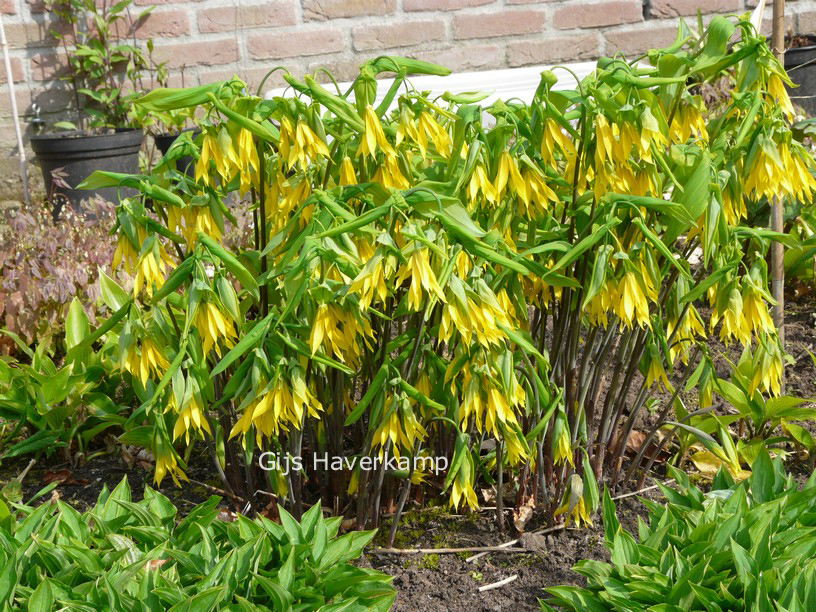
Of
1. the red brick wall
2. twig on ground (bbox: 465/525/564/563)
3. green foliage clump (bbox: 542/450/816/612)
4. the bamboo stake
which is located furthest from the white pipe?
green foliage clump (bbox: 542/450/816/612)

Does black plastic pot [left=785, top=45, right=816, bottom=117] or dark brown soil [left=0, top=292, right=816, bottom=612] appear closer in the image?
dark brown soil [left=0, top=292, right=816, bottom=612]

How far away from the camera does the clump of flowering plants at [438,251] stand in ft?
4.73

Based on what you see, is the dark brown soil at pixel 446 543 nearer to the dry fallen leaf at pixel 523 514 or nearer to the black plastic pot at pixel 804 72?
the dry fallen leaf at pixel 523 514

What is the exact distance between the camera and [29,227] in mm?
3416

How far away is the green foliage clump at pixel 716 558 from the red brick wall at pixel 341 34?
3277mm

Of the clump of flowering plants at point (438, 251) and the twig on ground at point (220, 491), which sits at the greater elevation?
the clump of flowering plants at point (438, 251)

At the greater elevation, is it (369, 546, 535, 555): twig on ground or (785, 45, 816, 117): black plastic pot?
(785, 45, 816, 117): black plastic pot

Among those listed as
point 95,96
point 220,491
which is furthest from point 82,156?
point 220,491

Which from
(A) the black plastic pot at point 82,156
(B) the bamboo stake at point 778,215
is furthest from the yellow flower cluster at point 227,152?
(A) the black plastic pot at point 82,156

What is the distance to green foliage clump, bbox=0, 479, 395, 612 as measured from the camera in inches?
55.9

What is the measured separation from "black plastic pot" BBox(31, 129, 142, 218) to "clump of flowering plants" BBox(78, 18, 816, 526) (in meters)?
2.70

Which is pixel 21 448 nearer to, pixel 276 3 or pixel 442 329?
pixel 442 329

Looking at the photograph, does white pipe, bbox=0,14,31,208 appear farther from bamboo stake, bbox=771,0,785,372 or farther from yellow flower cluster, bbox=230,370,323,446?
bamboo stake, bbox=771,0,785,372

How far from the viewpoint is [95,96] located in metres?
4.45
